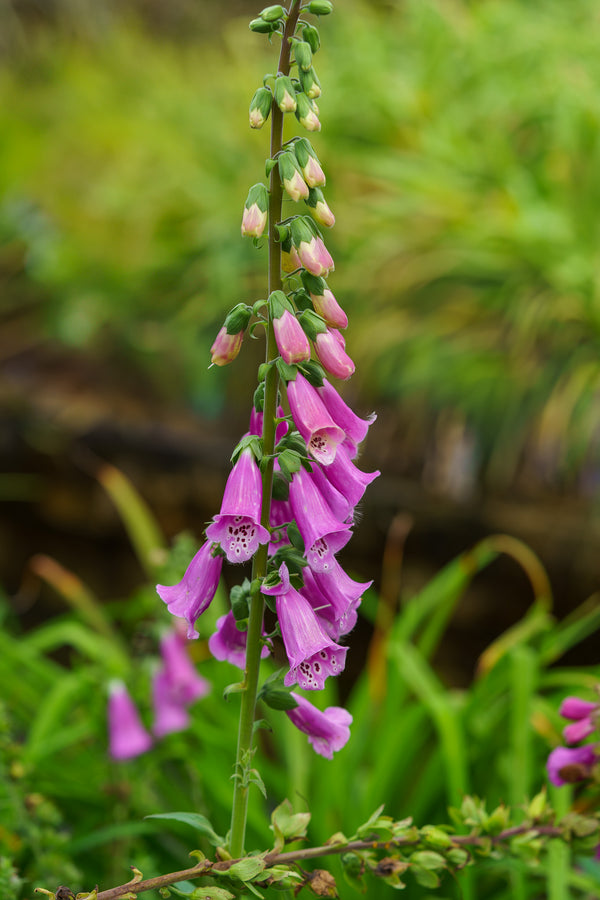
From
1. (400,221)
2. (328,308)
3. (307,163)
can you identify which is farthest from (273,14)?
(400,221)

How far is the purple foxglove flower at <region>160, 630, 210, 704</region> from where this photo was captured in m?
1.91

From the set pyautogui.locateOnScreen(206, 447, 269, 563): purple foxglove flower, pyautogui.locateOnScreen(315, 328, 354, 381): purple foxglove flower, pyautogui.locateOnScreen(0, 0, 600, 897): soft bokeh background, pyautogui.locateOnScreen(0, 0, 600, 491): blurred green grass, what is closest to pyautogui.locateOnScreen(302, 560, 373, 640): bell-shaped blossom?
pyautogui.locateOnScreen(206, 447, 269, 563): purple foxglove flower

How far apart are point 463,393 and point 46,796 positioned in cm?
229

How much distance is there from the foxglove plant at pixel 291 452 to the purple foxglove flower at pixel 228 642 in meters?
0.05

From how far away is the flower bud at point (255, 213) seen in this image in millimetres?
915

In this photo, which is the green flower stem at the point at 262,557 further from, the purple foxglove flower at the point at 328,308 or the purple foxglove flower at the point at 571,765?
the purple foxglove flower at the point at 571,765

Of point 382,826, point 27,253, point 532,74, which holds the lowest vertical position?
point 382,826

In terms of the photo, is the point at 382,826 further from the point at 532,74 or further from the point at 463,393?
the point at 532,74

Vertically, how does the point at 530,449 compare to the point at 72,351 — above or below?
below

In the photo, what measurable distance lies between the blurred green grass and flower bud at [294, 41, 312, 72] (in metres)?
2.45

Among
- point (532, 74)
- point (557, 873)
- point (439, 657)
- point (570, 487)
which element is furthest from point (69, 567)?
point (532, 74)

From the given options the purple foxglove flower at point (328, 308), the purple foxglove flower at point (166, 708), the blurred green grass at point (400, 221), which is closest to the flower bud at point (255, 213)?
the purple foxglove flower at point (328, 308)

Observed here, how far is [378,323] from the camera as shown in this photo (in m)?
3.74

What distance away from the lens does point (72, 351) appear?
4668 mm
